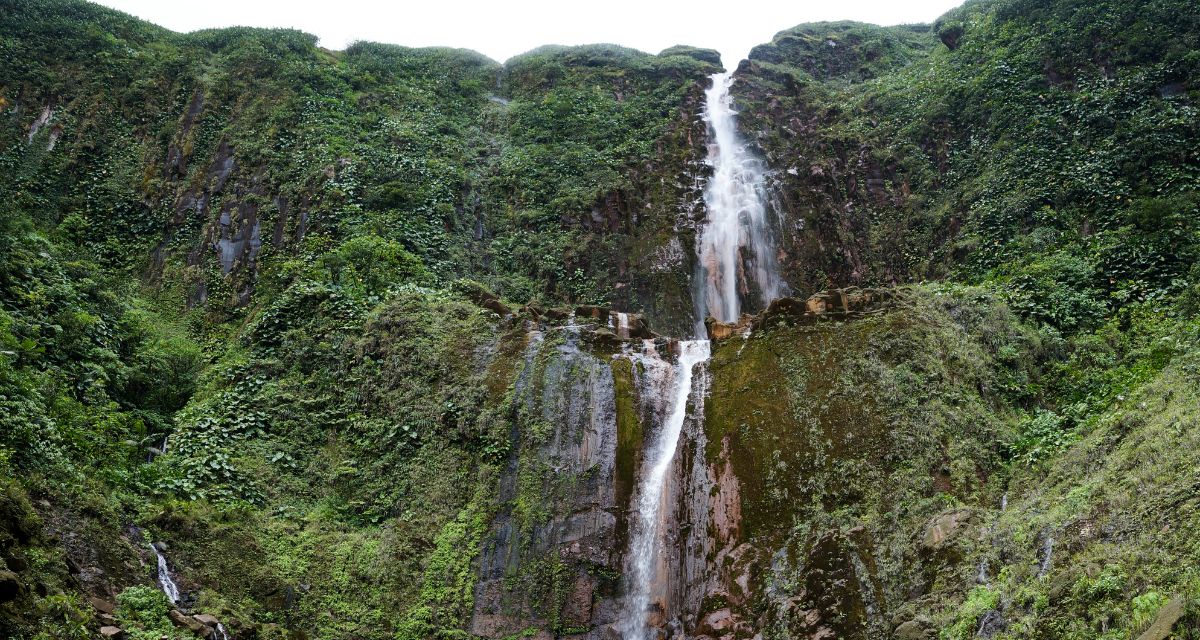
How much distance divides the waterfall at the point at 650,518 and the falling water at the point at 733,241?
6325 millimetres

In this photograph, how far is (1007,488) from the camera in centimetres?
1133

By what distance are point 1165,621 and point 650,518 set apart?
26.0 ft

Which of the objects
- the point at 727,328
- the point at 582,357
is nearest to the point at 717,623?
the point at 582,357

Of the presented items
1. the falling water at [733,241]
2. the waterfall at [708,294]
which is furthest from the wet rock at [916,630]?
the falling water at [733,241]

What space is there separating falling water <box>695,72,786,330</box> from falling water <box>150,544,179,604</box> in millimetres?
14019

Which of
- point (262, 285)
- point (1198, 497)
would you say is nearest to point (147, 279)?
point (262, 285)

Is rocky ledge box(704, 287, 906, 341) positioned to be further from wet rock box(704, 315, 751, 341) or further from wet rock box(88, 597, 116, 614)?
wet rock box(88, 597, 116, 614)

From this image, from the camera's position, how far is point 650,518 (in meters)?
12.9

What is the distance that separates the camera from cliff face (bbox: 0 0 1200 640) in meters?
9.93

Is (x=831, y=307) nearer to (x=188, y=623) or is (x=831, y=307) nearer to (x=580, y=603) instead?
Result: (x=580, y=603)

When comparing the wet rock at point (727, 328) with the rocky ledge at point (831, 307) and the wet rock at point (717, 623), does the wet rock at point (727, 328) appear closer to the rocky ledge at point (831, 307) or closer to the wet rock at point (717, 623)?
the rocky ledge at point (831, 307)

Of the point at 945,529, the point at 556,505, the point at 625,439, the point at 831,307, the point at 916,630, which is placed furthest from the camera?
the point at 831,307

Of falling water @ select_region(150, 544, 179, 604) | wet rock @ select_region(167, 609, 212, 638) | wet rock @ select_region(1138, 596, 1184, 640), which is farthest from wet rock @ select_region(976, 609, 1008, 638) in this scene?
falling water @ select_region(150, 544, 179, 604)

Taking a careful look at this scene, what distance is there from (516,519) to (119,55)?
23.9 m
